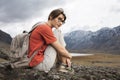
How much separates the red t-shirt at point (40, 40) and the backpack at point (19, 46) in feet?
0.55

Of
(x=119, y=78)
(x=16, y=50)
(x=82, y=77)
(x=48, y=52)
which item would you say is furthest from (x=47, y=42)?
(x=119, y=78)

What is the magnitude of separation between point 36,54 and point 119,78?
462cm

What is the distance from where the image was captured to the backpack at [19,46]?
8.67m

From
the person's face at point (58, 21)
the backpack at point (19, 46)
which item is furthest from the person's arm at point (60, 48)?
the backpack at point (19, 46)

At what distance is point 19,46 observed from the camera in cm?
869

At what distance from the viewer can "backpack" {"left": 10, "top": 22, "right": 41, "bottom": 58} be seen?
867 cm

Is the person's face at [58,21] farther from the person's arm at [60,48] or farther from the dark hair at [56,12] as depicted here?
the person's arm at [60,48]

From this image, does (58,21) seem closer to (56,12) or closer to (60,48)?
(56,12)

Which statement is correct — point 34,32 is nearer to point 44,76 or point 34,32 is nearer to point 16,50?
point 16,50

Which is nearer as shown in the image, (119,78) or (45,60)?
(45,60)

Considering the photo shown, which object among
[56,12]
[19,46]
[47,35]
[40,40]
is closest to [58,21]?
[56,12]

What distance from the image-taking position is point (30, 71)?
9.12m

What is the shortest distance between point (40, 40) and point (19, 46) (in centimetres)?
71

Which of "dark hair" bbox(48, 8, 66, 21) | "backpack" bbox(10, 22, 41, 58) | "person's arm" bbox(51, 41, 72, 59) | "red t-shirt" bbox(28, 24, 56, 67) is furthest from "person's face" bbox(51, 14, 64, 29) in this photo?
"backpack" bbox(10, 22, 41, 58)
